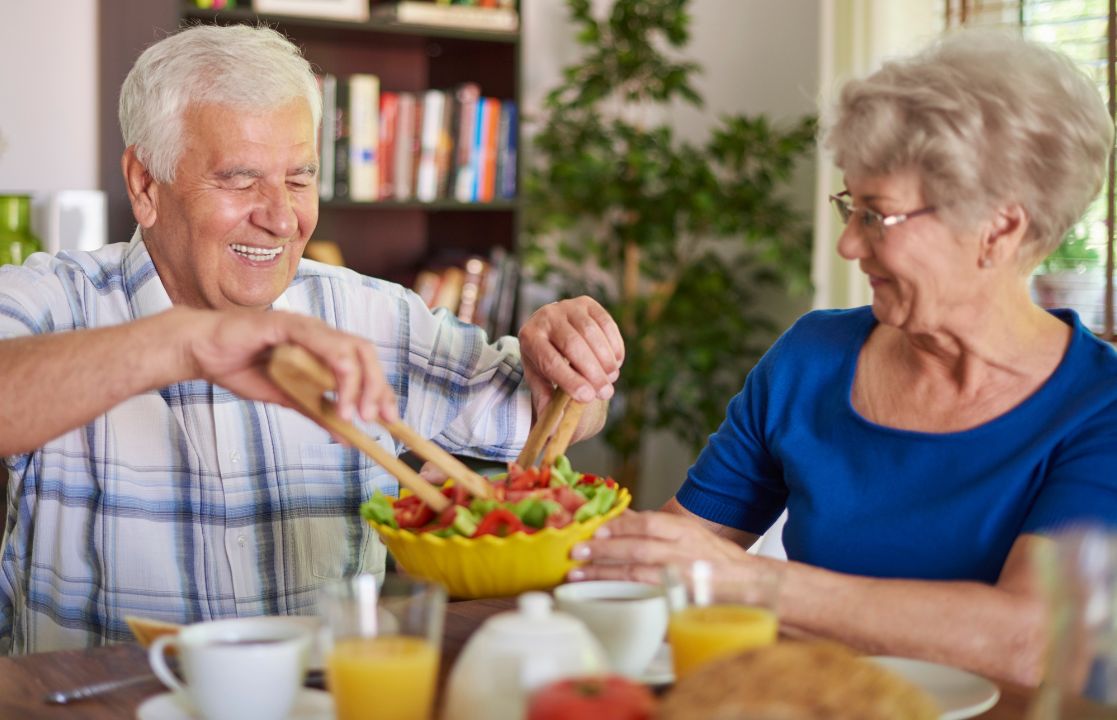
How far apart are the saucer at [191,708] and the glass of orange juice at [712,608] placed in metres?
0.28

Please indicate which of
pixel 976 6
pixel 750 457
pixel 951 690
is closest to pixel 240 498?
pixel 750 457

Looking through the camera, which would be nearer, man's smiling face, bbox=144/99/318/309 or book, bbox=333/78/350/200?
man's smiling face, bbox=144/99/318/309

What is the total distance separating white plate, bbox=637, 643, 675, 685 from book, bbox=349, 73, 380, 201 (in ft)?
8.39

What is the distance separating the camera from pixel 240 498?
1.78 metres

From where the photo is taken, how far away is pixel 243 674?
919 millimetres

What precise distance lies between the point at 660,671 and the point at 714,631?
18 cm

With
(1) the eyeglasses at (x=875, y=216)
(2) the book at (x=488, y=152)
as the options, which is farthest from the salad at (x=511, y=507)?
(2) the book at (x=488, y=152)

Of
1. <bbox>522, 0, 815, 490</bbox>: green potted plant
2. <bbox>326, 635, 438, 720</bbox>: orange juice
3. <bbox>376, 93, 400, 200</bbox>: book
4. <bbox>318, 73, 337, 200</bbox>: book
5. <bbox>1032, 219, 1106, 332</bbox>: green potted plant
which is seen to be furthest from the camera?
<bbox>522, 0, 815, 490</bbox>: green potted plant

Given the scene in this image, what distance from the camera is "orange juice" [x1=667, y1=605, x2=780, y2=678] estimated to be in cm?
96

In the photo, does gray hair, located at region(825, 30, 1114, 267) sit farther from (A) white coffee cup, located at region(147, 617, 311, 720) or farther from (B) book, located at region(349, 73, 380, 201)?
(B) book, located at region(349, 73, 380, 201)

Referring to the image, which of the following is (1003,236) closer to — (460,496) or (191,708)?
(460,496)

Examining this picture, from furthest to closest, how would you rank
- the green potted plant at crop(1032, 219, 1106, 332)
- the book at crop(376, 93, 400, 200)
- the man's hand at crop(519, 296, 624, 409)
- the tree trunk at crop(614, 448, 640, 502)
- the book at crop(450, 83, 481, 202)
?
the tree trunk at crop(614, 448, 640, 502) < the book at crop(450, 83, 481, 202) < the book at crop(376, 93, 400, 200) < the green potted plant at crop(1032, 219, 1106, 332) < the man's hand at crop(519, 296, 624, 409)

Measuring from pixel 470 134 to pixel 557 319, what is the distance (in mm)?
2083

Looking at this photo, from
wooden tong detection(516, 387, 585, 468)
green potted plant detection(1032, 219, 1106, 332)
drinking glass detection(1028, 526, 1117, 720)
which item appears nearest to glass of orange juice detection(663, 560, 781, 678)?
drinking glass detection(1028, 526, 1117, 720)
